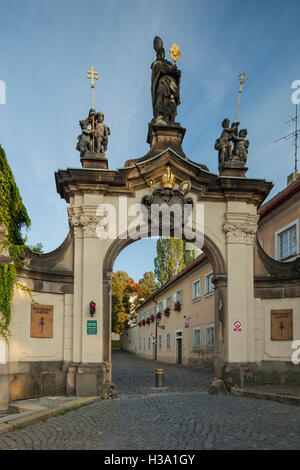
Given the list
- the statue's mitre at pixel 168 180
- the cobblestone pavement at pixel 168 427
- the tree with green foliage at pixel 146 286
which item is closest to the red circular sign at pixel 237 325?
the cobblestone pavement at pixel 168 427

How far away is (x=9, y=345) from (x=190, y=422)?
480cm

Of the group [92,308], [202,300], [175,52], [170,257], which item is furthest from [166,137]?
[170,257]

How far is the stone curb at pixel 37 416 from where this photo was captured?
24.7 ft

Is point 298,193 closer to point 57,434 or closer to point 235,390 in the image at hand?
point 235,390

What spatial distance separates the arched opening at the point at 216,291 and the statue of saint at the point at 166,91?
393cm

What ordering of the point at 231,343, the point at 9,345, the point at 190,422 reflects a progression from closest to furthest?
the point at 190,422
the point at 9,345
the point at 231,343

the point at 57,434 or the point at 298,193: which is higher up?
the point at 298,193

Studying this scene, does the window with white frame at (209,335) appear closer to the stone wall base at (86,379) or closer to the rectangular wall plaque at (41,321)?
the stone wall base at (86,379)

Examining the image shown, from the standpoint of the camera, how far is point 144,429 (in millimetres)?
7484

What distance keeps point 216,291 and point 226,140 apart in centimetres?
467

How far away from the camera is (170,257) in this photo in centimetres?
4297

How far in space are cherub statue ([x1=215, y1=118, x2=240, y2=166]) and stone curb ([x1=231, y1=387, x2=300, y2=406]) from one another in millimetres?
→ 6675

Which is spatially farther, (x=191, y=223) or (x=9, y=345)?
(x=191, y=223)

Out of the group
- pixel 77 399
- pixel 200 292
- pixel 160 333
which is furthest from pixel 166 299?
pixel 77 399
